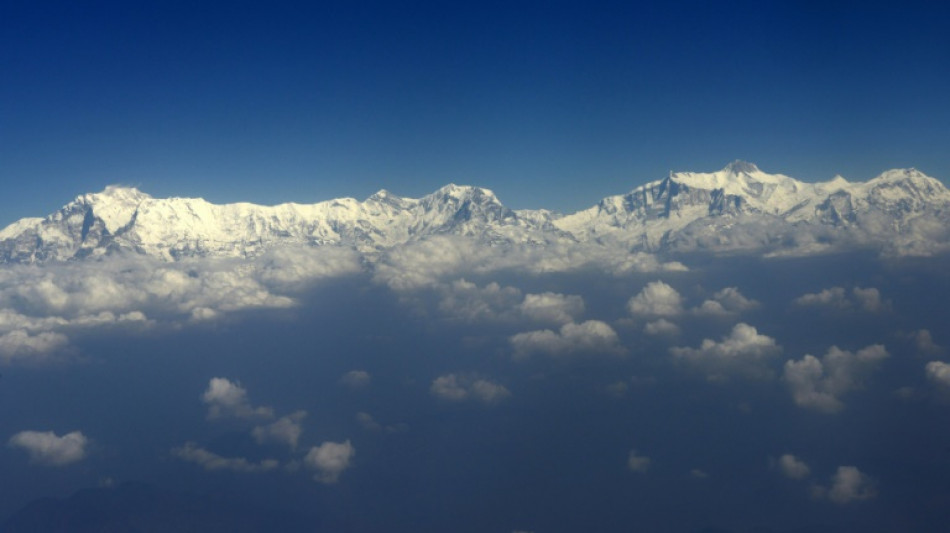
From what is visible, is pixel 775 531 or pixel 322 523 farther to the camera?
pixel 322 523

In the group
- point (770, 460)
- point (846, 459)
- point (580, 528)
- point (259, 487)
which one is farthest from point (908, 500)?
point (259, 487)

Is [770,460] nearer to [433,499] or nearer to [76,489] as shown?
[433,499]

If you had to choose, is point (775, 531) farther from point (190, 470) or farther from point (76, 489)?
point (76, 489)

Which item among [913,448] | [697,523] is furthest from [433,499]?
[913,448]

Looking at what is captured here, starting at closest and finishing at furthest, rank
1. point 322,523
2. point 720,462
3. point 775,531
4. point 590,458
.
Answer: point 775,531 → point 322,523 → point 720,462 → point 590,458

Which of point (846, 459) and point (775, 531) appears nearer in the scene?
point (775, 531)

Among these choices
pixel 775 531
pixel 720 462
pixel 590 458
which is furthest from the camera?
pixel 590 458

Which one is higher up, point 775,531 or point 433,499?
point 433,499
